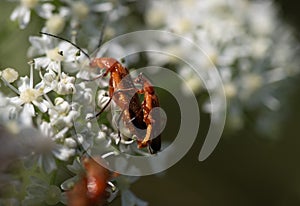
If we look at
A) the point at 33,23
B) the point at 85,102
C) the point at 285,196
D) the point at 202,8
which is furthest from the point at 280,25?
the point at 85,102

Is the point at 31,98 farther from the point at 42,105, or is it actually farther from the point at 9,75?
the point at 9,75

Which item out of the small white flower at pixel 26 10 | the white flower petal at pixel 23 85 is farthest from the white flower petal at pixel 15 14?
the white flower petal at pixel 23 85

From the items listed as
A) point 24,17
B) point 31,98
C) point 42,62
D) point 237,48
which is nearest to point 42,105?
point 31,98

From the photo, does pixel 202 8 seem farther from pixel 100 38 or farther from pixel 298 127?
pixel 298 127

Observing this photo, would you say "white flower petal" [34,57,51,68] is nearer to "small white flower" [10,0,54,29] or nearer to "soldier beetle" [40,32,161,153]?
"soldier beetle" [40,32,161,153]

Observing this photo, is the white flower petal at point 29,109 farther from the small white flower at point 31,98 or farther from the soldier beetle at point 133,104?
the soldier beetle at point 133,104

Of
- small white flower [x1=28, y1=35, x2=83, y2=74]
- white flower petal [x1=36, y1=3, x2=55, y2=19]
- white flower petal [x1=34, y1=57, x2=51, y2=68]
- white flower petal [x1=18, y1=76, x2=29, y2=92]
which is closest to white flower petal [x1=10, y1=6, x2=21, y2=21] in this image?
white flower petal [x1=36, y1=3, x2=55, y2=19]
